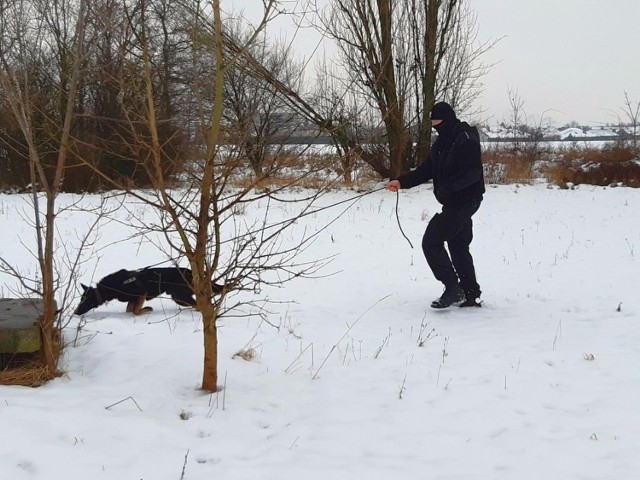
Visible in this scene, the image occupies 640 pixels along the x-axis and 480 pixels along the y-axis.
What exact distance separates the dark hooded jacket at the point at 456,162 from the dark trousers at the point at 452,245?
0.10 meters

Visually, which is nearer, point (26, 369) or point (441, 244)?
point (26, 369)

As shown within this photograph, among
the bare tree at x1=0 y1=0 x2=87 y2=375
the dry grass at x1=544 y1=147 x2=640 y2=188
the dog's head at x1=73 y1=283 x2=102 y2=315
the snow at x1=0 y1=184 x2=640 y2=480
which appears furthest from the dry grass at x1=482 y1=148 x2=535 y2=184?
the bare tree at x1=0 y1=0 x2=87 y2=375

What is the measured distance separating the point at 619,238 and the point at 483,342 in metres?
5.60

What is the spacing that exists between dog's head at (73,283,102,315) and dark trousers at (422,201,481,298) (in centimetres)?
294

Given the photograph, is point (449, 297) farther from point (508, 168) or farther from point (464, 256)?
point (508, 168)

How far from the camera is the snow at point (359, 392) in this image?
2529mm

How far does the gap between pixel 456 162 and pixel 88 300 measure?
135 inches

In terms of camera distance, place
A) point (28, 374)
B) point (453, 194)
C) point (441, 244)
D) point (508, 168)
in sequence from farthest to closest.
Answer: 1. point (508, 168)
2. point (441, 244)
3. point (453, 194)
4. point (28, 374)

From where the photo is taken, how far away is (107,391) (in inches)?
127

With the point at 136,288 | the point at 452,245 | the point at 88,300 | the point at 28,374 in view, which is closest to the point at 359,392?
the point at 28,374

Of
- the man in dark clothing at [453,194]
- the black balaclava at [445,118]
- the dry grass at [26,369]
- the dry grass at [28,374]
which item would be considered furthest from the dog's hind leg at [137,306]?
the black balaclava at [445,118]

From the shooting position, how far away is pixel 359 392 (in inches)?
133

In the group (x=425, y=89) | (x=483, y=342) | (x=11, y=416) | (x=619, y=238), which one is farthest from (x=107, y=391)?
(x=425, y=89)

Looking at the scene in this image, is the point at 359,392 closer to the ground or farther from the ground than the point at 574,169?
closer to the ground
